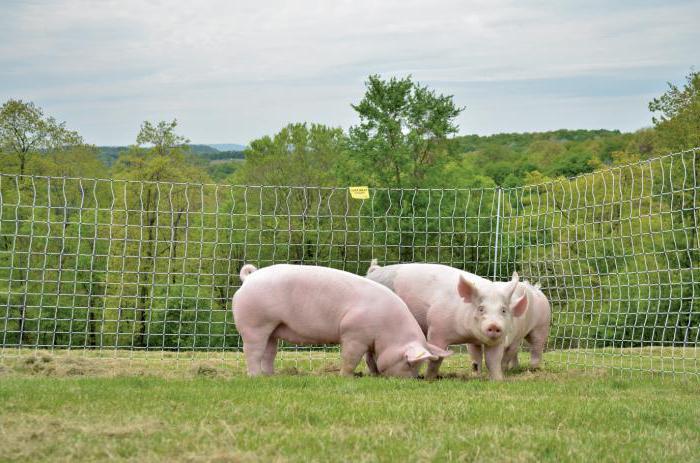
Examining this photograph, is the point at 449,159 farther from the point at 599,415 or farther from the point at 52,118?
the point at 599,415

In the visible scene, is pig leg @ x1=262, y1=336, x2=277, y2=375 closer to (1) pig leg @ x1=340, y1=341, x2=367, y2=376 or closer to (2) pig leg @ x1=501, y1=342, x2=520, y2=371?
(1) pig leg @ x1=340, y1=341, x2=367, y2=376

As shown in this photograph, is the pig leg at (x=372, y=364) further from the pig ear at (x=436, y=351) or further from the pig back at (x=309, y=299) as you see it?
the pig ear at (x=436, y=351)

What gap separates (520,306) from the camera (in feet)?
30.3

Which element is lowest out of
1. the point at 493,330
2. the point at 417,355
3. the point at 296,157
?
the point at 417,355

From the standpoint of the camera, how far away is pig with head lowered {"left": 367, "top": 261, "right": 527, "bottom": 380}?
9.05m

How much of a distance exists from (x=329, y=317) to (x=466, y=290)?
4.41 ft

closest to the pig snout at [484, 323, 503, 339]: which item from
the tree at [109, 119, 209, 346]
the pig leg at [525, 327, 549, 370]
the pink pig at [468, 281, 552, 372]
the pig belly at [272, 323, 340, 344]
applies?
the pink pig at [468, 281, 552, 372]

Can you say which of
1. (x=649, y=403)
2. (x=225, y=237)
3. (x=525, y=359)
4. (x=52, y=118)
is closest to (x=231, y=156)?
(x=52, y=118)

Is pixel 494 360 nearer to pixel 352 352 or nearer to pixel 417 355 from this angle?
pixel 417 355

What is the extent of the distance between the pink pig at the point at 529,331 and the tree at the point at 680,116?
20.6 meters

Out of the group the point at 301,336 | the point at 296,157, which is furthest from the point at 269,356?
the point at 296,157

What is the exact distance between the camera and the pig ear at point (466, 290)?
29.7ft

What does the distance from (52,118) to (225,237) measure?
416 inches

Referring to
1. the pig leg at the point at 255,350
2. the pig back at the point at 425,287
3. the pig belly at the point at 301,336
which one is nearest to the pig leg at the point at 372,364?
the pig belly at the point at 301,336
